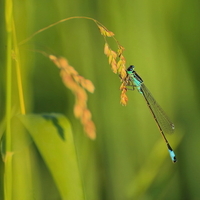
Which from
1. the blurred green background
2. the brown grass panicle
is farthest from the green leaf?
the blurred green background

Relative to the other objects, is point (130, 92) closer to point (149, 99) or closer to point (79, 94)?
point (149, 99)

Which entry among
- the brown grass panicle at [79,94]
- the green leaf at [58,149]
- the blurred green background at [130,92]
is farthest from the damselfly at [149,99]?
the brown grass panicle at [79,94]

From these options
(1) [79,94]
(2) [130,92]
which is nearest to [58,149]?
(1) [79,94]

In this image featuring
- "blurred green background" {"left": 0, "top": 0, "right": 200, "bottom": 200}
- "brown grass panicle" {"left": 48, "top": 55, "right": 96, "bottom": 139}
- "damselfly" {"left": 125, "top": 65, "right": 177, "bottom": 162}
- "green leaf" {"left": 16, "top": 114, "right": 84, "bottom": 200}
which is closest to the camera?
"brown grass panicle" {"left": 48, "top": 55, "right": 96, "bottom": 139}

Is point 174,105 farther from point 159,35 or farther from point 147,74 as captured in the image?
point 159,35

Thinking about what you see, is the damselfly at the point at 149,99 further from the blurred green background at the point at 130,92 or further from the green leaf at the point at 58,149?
the green leaf at the point at 58,149

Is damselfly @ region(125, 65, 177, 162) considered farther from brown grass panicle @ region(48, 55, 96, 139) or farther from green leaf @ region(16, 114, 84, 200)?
brown grass panicle @ region(48, 55, 96, 139)

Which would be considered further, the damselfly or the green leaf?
the damselfly
